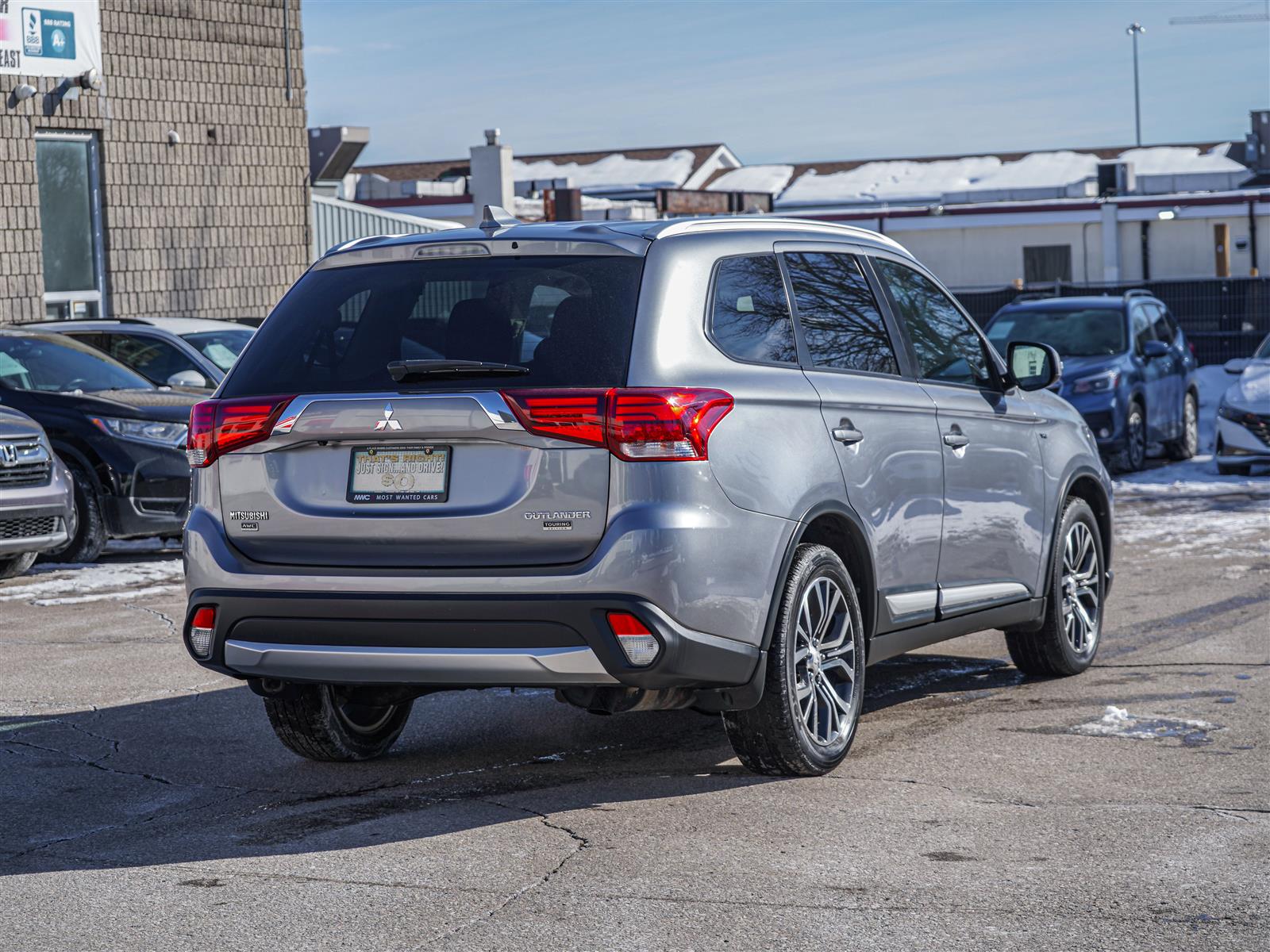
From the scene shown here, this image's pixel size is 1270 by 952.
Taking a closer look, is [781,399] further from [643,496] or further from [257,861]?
[257,861]

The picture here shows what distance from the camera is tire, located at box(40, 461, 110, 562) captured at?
1252 cm

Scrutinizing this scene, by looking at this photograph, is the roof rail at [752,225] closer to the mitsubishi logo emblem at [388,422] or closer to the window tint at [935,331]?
the window tint at [935,331]

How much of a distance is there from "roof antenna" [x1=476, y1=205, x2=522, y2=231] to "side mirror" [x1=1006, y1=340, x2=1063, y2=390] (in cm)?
242

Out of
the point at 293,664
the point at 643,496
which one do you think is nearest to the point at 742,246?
the point at 643,496

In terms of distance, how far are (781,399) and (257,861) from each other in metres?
2.16

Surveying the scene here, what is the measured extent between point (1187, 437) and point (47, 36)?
13.3 metres

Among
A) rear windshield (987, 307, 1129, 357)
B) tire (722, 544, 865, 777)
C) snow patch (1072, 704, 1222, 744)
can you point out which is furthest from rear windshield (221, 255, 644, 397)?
rear windshield (987, 307, 1129, 357)

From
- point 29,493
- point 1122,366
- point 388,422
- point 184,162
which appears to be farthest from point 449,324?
point 184,162

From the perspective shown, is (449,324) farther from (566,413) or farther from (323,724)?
(323,724)

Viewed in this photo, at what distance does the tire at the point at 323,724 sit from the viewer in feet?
20.8

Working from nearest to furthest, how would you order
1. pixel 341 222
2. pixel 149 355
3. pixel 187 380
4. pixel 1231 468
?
pixel 187 380 < pixel 149 355 < pixel 1231 468 < pixel 341 222

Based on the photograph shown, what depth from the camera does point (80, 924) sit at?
462 centimetres

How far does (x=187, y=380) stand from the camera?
44.7 feet

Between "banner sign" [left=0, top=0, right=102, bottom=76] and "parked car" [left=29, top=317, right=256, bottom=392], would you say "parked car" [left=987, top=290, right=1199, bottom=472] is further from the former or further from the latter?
"banner sign" [left=0, top=0, right=102, bottom=76]
